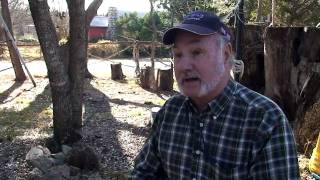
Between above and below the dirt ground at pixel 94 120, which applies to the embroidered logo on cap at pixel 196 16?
above

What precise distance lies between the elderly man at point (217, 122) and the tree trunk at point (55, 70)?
447cm

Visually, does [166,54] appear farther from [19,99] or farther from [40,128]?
[40,128]

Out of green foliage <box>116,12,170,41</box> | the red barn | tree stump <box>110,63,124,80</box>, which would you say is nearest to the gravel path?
tree stump <box>110,63,124,80</box>

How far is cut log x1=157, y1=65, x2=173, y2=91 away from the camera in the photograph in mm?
13875

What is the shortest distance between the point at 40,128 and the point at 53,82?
2040 mm

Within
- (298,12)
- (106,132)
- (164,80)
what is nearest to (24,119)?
(106,132)

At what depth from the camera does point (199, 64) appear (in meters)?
2.05

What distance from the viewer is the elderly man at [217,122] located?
1908 mm

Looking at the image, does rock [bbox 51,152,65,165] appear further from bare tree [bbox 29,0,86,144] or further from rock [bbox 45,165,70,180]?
bare tree [bbox 29,0,86,144]

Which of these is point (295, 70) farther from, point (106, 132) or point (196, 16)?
point (196, 16)

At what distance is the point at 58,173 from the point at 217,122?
346 cm

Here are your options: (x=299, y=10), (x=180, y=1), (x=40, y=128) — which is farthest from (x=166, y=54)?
(x=40, y=128)

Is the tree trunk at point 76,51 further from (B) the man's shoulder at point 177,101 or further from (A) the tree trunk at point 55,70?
(B) the man's shoulder at point 177,101

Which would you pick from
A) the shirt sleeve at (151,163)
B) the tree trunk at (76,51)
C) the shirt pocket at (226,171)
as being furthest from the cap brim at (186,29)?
the tree trunk at (76,51)
